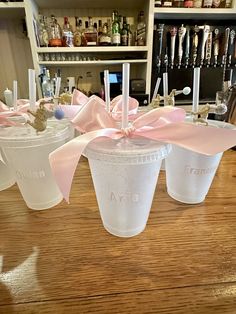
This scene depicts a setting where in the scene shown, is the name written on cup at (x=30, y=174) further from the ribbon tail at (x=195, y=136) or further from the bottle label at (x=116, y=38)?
the bottle label at (x=116, y=38)

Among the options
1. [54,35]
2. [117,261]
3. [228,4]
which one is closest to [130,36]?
[54,35]

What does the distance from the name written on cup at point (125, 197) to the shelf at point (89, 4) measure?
1.58 meters

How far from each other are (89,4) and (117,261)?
174 cm

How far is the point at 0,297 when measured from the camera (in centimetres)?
24

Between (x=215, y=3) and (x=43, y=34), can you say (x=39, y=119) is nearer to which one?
(x=43, y=34)

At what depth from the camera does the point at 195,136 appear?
0.28 meters

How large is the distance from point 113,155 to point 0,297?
209 millimetres

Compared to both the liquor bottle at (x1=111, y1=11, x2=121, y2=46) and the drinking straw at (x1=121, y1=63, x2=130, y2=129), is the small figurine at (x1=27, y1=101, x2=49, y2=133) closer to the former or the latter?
the drinking straw at (x1=121, y1=63, x2=130, y2=129)

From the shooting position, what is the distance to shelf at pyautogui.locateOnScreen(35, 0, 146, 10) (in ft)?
4.67

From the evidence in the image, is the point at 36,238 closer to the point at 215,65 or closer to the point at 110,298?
the point at 110,298

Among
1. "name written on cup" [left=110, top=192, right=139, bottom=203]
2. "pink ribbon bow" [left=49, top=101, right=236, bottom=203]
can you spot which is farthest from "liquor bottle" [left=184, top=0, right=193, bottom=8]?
"name written on cup" [left=110, top=192, right=139, bottom=203]

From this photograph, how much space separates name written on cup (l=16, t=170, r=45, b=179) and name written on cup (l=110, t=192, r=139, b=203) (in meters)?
0.15

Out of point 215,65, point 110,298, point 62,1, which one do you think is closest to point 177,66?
point 215,65

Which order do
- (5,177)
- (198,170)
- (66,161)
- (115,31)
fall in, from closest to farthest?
(66,161) → (198,170) → (5,177) → (115,31)
